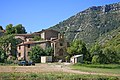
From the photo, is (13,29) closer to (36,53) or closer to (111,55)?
(36,53)

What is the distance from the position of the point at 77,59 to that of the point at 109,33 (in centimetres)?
9491

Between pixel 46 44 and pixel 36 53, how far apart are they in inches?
291

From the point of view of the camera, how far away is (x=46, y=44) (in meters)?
104

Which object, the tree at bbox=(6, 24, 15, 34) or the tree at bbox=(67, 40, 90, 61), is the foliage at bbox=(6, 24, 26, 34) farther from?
the tree at bbox=(67, 40, 90, 61)

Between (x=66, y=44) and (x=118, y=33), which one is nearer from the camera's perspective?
(x=66, y=44)

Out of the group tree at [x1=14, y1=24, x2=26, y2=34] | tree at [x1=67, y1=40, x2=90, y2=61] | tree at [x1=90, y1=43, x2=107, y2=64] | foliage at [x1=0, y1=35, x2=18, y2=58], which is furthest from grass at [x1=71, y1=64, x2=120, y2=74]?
tree at [x1=14, y1=24, x2=26, y2=34]

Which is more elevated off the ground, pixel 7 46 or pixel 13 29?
pixel 13 29

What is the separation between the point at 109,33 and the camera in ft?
600

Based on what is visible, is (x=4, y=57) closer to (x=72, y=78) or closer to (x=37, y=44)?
(x=37, y=44)

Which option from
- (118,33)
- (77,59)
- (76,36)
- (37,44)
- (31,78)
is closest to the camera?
(31,78)

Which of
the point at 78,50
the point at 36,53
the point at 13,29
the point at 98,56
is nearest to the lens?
the point at 98,56

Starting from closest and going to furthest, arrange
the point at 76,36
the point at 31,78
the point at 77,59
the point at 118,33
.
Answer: the point at 31,78
the point at 77,59
the point at 118,33
the point at 76,36

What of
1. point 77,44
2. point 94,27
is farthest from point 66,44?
point 94,27

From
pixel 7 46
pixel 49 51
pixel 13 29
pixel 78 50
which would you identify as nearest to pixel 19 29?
pixel 13 29
